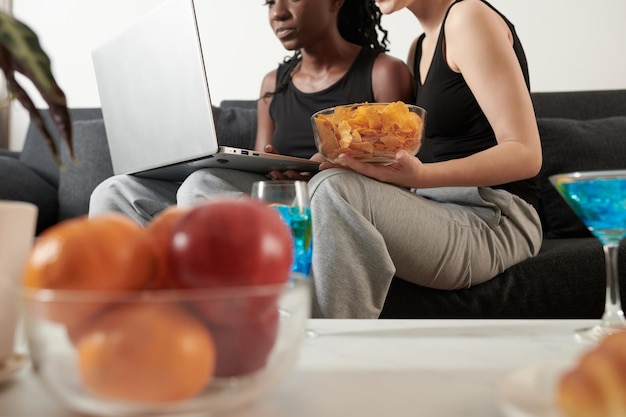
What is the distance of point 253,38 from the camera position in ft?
8.86

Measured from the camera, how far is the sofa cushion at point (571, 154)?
1.77 meters

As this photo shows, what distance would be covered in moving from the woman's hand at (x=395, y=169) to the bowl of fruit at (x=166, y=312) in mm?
723

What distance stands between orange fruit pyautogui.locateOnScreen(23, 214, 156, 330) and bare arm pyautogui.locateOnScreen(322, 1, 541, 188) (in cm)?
78

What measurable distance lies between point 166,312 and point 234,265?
5 cm

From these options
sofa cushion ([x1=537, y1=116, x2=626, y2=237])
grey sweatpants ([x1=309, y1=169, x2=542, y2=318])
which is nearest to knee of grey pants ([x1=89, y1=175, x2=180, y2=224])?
grey sweatpants ([x1=309, y1=169, x2=542, y2=318])

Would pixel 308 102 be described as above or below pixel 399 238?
above

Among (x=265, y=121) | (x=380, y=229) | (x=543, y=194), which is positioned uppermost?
(x=265, y=121)

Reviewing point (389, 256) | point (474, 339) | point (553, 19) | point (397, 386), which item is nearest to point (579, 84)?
point (553, 19)

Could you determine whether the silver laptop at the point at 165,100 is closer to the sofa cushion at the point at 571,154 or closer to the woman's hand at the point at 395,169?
the woman's hand at the point at 395,169

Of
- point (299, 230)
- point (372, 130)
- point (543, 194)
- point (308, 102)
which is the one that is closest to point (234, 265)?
point (299, 230)

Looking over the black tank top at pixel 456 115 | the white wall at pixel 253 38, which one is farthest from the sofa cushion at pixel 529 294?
the white wall at pixel 253 38

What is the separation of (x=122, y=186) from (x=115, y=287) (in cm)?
109

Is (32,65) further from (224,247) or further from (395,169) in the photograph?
(395,169)

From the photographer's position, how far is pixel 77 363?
0.32 meters
